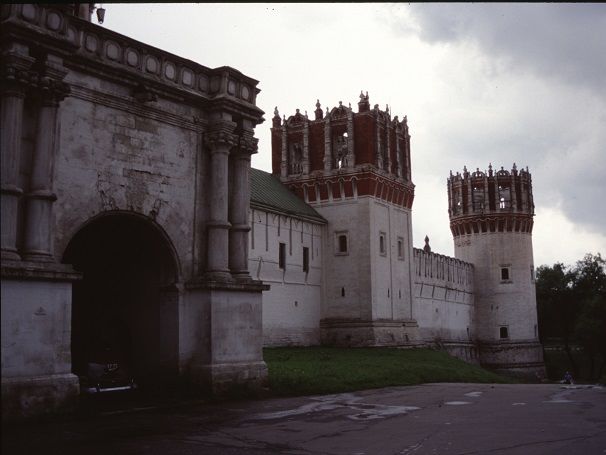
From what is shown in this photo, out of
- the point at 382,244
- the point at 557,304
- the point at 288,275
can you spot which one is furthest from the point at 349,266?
the point at 557,304

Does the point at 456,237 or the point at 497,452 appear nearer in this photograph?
the point at 497,452

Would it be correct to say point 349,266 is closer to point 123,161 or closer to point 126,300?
point 126,300

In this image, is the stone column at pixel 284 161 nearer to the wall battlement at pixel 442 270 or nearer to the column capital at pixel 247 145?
the wall battlement at pixel 442 270

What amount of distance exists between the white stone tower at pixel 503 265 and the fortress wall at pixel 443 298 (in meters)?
1.60

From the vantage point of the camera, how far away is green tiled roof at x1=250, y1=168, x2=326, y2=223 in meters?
38.0

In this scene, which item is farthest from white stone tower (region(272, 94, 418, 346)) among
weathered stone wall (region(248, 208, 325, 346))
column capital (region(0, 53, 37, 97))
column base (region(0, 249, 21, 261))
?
column capital (region(0, 53, 37, 97))

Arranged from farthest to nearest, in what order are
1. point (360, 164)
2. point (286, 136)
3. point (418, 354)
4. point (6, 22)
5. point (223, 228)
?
point (286, 136), point (360, 164), point (418, 354), point (223, 228), point (6, 22)

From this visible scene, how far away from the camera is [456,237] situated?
66.2 meters

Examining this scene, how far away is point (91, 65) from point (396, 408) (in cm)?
1038

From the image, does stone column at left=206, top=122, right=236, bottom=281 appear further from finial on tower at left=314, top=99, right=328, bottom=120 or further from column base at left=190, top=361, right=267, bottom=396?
finial on tower at left=314, top=99, right=328, bottom=120

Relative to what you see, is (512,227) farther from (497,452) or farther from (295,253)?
(497,452)

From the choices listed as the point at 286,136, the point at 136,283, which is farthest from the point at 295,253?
the point at 136,283

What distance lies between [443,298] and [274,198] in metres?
21.8

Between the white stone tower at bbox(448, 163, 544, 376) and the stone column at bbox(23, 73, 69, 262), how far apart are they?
54.5 m
